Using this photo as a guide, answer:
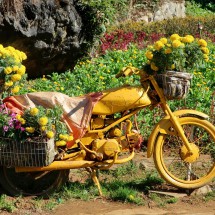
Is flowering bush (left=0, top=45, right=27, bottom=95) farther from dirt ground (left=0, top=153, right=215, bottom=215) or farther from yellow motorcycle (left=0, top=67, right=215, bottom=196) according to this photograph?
dirt ground (left=0, top=153, right=215, bottom=215)

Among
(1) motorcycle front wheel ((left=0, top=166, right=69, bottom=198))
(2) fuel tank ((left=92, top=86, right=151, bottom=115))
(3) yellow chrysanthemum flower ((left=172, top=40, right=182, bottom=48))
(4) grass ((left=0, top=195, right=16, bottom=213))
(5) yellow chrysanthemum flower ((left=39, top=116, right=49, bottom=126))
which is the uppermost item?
(3) yellow chrysanthemum flower ((left=172, top=40, right=182, bottom=48))

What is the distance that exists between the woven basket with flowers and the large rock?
380 centimetres

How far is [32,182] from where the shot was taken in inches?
217

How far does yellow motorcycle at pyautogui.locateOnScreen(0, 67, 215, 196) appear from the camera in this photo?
17.2 feet

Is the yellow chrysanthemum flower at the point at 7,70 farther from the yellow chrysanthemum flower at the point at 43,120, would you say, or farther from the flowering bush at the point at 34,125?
the yellow chrysanthemum flower at the point at 43,120

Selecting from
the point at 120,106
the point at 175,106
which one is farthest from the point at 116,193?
the point at 175,106

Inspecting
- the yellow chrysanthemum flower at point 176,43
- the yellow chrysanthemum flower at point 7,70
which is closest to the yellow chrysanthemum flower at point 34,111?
the yellow chrysanthemum flower at point 7,70

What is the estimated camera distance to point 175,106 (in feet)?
23.6

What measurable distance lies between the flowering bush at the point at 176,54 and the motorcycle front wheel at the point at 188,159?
55 cm

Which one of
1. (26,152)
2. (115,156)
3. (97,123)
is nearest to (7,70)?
(26,152)

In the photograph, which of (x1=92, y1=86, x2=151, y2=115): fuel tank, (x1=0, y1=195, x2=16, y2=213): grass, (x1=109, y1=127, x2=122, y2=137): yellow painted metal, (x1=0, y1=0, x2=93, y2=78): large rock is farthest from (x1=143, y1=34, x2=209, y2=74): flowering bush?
(x1=0, y1=0, x2=93, y2=78): large rock

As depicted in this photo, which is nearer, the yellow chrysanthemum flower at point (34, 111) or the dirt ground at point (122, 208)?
the yellow chrysanthemum flower at point (34, 111)

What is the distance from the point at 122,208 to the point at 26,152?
41.4 inches

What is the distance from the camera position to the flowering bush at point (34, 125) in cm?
485
